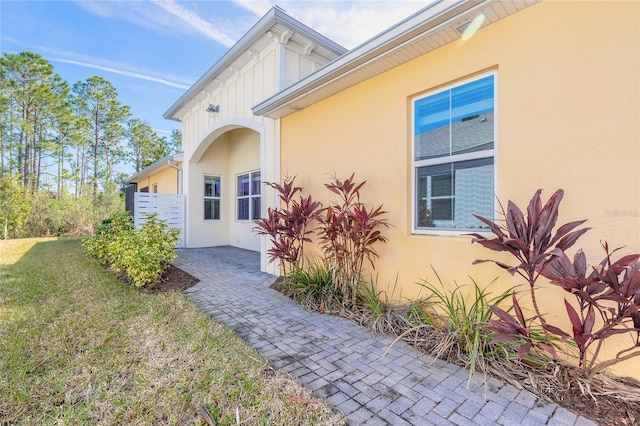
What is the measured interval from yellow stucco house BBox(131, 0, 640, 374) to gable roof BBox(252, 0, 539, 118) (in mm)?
17

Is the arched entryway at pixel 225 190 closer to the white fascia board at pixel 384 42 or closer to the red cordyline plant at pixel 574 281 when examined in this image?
the white fascia board at pixel 384 42

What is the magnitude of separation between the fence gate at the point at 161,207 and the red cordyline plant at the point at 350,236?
22.2 ft

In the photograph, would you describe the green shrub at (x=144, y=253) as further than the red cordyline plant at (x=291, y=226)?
Yes

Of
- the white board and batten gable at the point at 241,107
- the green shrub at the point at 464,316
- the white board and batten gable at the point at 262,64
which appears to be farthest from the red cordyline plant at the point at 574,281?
the white board and batten gable at the point at 262,64

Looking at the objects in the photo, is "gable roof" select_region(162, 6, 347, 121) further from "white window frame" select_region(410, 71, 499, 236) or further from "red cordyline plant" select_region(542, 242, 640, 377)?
"red cordyline plant" select_region(542, 242, 640, 377)

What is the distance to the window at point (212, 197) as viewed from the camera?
10523mm

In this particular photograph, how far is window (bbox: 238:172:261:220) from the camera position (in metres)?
9.45

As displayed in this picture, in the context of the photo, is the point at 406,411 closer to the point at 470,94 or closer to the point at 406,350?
the point at 406,350

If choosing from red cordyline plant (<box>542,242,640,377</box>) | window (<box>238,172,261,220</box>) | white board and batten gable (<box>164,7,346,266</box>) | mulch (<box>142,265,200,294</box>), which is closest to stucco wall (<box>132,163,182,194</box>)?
white board and batten gable (<box>164,7,346,266</box>)

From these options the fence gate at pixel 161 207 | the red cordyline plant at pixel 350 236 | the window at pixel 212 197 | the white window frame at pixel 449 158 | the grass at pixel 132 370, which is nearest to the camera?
the grass at pixel 132 370

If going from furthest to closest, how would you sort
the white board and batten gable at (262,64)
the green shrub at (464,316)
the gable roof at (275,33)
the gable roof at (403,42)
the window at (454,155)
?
the white board and batten gable at (262,64) → the gable roof at (275,33) → the window at (454,155) → the gable roof at (403,42) → the green shrub at (464,316)

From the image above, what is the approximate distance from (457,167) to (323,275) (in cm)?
256

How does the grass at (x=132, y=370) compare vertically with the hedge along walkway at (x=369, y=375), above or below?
above

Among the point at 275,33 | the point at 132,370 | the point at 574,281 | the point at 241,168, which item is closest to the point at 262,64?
the point at 275,33
